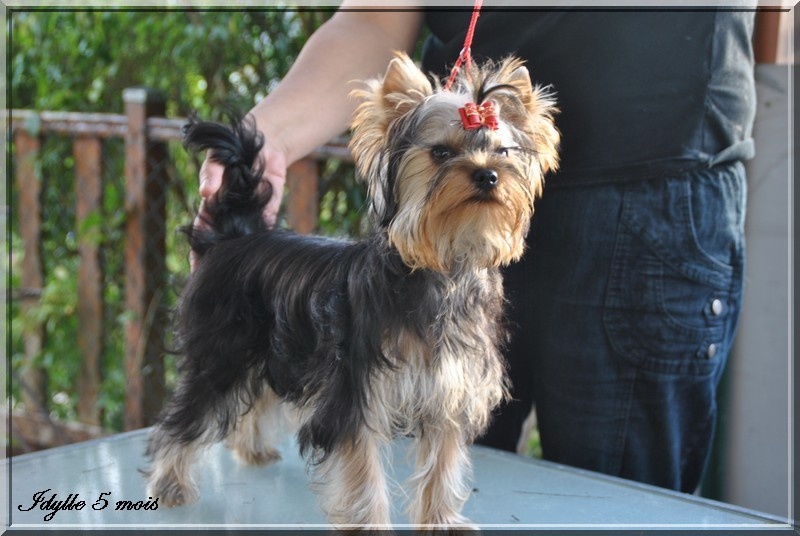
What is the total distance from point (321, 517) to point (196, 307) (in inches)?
21.3

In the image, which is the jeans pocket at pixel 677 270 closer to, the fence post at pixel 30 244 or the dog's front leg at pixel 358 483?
the dog's front leg at pixel 358 483

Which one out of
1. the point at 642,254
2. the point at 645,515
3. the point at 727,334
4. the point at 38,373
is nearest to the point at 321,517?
the point at 645,515

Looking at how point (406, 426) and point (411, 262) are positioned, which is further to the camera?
point (406, 426)

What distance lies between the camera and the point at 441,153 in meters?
1.46

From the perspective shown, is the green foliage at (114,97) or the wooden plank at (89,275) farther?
the wooden plank at (89,275)

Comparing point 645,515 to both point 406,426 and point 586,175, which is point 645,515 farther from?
point 586,175

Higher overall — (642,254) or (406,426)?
(642,254)

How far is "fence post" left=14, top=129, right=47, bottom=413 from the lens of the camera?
4.62m

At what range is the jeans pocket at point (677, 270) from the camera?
6.72 ft

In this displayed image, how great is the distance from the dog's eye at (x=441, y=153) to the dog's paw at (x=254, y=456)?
3.51ft

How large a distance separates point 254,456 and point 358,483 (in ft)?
2.14

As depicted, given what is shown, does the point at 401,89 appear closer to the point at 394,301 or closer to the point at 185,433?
the point at 394,301

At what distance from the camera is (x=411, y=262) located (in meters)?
1.50

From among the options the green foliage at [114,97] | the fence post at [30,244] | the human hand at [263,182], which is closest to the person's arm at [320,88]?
the human hand at [263,182]
